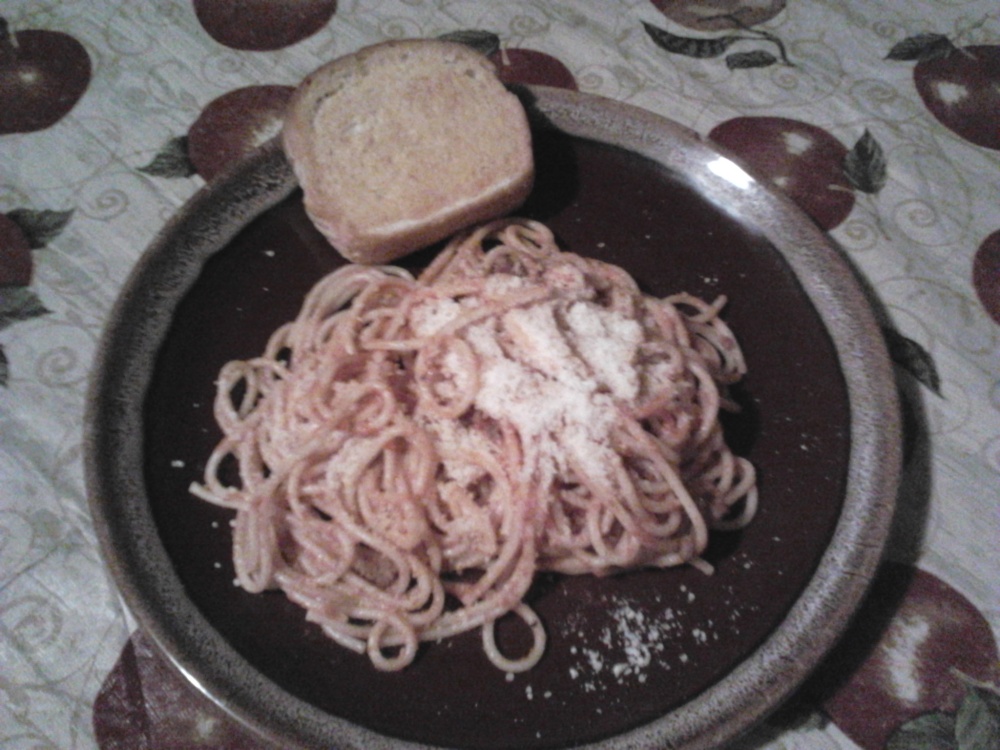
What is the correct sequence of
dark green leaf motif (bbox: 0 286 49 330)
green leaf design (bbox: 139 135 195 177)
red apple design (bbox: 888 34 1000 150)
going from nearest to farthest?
dark green leaf motif (bbox: 0 286 49 330) < green leaf design (bbox: 139 135 195 177) < red apple design (bbox: 888 34 1000 150)

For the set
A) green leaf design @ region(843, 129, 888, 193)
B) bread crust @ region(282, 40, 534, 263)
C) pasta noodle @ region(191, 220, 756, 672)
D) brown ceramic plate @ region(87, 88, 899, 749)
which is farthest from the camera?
green leaf design @ region(843, 129, 888, 193)

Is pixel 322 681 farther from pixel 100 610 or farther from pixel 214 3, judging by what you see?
pixel 214 3

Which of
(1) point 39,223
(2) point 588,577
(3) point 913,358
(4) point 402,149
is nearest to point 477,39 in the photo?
(4) point 402,149

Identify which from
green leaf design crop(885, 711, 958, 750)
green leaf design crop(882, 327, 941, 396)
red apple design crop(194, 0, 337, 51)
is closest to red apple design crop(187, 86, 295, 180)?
red apple design crop(194, 0, 337, 51)

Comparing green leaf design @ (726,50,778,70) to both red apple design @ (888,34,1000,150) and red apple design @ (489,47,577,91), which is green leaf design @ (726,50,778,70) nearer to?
red apple design @ (888,34,1000,150)

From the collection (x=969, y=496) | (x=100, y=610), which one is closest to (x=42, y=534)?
(x=100, y=610)

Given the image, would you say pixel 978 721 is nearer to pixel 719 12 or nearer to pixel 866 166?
pixel 866 166

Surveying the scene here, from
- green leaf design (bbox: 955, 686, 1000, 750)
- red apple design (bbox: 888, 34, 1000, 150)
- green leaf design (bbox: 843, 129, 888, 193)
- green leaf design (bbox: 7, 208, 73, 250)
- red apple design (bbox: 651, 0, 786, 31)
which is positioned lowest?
green leaf design (bbox: 7, 208, 73, 250)
